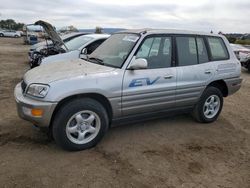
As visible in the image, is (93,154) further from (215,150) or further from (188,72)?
(188,72)

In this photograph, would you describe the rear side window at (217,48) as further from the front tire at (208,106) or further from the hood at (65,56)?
the hood at (65,56)

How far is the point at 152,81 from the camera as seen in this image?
430 centimetres

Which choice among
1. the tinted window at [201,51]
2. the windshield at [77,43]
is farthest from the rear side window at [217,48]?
the windshield at [77,43]

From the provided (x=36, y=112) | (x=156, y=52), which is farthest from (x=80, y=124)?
(x=156, y=52)

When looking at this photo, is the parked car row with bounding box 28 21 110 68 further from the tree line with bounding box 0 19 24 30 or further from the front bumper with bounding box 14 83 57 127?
the tree line with bounding box 0 19 24 30

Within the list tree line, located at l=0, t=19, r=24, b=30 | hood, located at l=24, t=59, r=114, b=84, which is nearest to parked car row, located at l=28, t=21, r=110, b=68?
hood, located at l=24, t=59, r=114, b=84

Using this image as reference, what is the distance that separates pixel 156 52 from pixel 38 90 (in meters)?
2.01

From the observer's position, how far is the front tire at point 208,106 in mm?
5156

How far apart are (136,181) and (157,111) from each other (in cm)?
158

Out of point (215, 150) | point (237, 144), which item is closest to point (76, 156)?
point (215, 150)

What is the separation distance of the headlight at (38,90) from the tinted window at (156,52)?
1.53 meters

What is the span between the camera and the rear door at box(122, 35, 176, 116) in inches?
163

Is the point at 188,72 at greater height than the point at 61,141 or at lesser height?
greater

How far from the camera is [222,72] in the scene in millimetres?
5277
